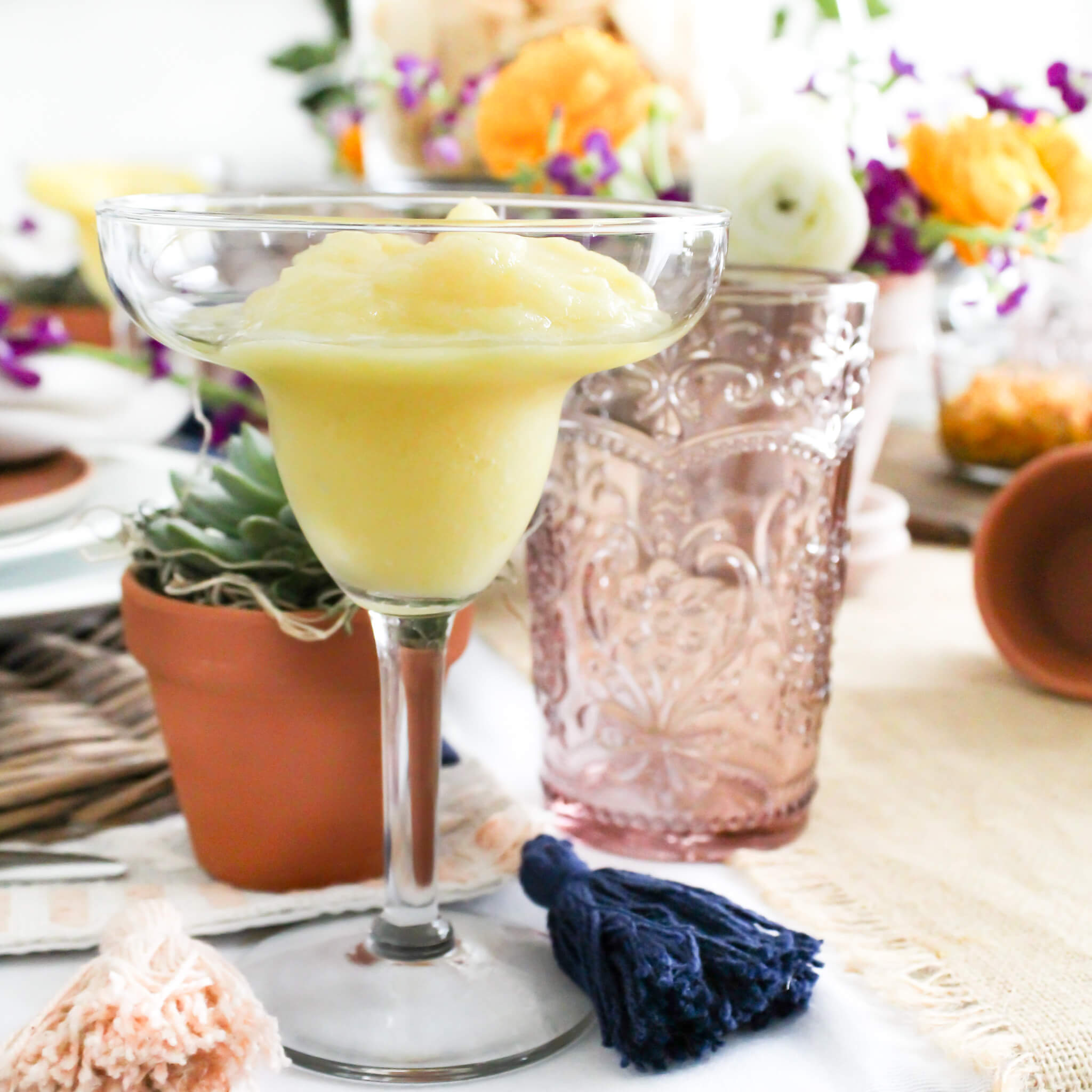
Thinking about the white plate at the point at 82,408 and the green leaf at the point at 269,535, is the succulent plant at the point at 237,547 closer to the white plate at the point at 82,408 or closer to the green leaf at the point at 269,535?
the green leaf at the point at 269,535

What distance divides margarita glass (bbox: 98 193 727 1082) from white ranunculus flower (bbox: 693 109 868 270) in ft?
0.67

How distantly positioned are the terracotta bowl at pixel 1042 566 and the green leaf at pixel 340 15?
55.2 inches

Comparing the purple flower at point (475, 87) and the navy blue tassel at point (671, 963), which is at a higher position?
the purple flower at point (475, 87)

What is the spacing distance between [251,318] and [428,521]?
94 mm

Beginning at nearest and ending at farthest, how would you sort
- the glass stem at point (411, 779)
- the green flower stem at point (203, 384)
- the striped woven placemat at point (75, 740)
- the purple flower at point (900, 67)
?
the glass stem at point (411, 779), the striped woven placemat at point (75, 740), the purple flower at point (900, 67), the green flower stem at point (203, 384)

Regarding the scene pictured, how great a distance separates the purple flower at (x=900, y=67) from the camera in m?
0.95

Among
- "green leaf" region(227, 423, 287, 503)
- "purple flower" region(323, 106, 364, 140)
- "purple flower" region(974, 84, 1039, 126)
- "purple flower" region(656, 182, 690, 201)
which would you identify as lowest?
"green leaf" region(227, 423, 287, 503)

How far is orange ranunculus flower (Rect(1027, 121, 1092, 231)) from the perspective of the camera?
3.03ft

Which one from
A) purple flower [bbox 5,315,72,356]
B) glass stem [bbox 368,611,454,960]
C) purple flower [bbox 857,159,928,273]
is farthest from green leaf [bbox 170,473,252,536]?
purple flower [bbox 857,159,928,273]

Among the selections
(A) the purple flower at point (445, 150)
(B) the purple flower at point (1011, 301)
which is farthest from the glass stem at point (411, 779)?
(A) the purple flower at point (445, 150)

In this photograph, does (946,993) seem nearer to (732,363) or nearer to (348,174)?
(732,363)

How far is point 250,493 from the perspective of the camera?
24.3 inches

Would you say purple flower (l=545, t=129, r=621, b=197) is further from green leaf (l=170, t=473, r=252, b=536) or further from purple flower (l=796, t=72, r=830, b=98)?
green leaf (l=170, t=473, r=252, b=536)

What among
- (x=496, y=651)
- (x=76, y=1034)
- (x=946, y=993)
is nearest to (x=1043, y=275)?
(x=496, y=651)
